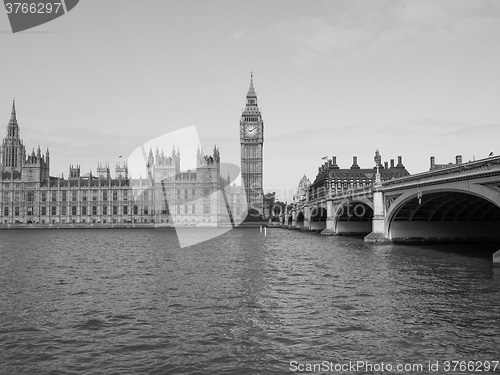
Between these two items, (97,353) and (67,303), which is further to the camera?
(67,303)

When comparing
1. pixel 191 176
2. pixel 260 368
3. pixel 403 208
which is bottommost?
pixel 260 368

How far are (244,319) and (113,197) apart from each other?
17431 centimetres

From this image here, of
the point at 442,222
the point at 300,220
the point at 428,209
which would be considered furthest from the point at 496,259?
the point at 300,220

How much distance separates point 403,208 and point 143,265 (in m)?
35.0

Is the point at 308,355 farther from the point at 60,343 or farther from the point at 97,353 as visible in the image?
the point at 60,343

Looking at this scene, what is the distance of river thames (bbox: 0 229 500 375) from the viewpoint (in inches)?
Result: 594

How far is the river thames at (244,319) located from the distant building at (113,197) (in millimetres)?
145532

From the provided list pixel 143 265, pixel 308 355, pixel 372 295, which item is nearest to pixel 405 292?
pixel 372 295

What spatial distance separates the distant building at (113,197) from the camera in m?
181

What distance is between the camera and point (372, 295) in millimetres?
25844

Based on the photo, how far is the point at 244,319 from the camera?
20562 millimetres

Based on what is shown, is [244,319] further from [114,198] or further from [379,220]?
[114,198]

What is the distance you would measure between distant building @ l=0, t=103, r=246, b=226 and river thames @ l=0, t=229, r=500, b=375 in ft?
477

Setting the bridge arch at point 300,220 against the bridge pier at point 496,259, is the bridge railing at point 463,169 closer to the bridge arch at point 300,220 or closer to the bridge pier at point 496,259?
the bridge pier at point 496,259
